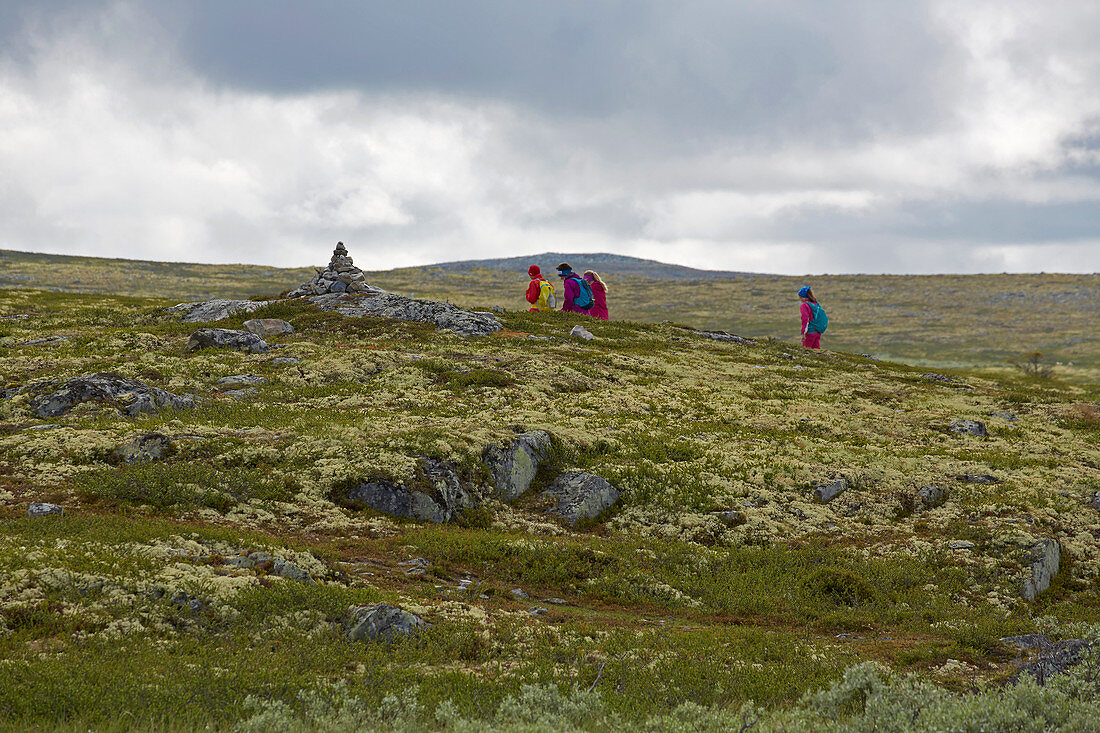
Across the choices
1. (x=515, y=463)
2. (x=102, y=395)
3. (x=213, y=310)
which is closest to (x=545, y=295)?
(x=213, y=310)

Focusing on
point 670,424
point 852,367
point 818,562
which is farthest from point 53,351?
point 852,367

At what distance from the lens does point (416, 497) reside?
57.0 ft

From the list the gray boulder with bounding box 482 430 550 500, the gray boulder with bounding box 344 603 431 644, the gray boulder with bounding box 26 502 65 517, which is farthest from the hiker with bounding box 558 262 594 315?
the gray boulder with bounding box 344 603 431 644

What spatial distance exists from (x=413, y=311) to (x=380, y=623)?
118ft

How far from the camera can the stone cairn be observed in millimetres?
50219

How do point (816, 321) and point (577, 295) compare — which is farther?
point (577, 295)

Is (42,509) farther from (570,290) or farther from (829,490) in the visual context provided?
(570,290)

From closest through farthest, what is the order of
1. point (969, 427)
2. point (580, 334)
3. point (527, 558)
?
point (527, 558), point (969, 427), point (580, 334)

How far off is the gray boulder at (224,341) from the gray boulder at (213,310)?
11161 mm

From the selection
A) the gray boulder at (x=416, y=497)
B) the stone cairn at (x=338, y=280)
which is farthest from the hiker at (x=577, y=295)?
the gray boulder at (x=416, y=497)

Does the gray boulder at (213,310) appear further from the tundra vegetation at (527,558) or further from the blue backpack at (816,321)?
the blue backpack at (816,321)

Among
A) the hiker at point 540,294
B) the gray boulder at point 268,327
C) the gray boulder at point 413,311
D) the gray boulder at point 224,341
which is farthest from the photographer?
the hiker at point 540,294

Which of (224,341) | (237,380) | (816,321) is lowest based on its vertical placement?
(237,380)

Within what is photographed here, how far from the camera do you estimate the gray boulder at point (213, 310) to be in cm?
4503
